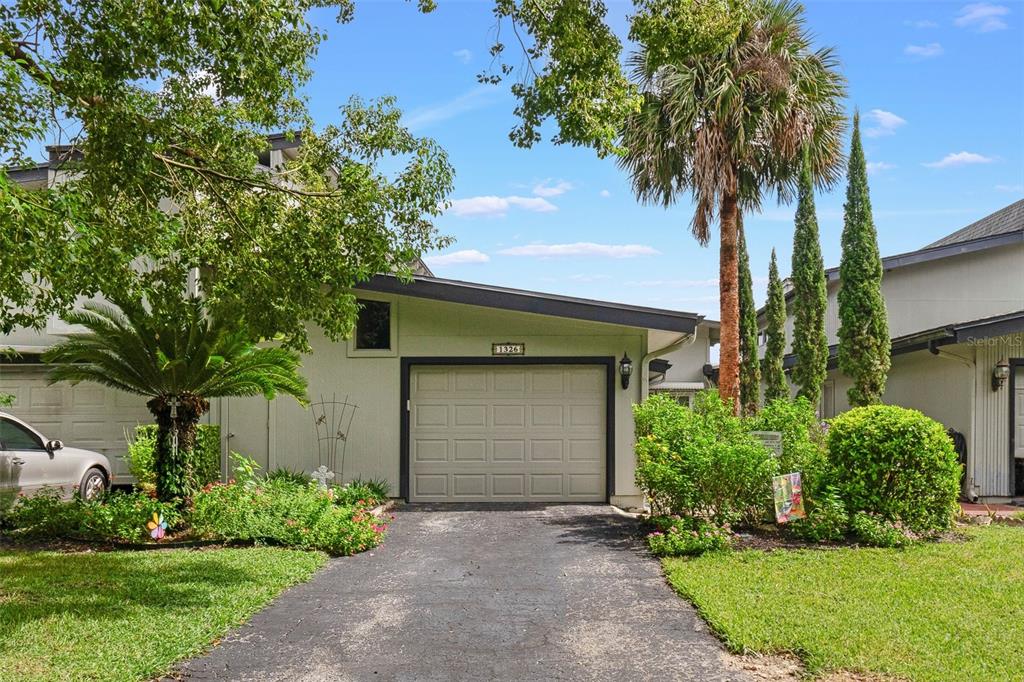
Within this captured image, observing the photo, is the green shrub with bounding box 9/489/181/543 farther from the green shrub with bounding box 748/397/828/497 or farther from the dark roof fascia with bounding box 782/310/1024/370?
the dark roof fascia with bounding box 782/310/1024/370

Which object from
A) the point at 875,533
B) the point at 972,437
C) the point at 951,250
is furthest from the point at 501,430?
the point at 951,250

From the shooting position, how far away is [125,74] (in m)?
7.25

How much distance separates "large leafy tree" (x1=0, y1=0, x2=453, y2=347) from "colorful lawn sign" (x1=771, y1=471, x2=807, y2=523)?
4443 mm

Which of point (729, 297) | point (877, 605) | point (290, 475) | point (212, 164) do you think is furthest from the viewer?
point (729, 297)

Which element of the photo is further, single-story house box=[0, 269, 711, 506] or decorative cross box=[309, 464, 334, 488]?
single-story house box=[0, 269, 711, 506]

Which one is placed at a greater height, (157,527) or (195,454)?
(195,454)

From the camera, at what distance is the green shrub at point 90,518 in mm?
9188

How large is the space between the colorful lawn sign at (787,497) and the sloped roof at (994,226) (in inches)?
439

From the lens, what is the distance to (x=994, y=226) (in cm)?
1988

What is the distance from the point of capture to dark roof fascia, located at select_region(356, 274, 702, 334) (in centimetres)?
1123

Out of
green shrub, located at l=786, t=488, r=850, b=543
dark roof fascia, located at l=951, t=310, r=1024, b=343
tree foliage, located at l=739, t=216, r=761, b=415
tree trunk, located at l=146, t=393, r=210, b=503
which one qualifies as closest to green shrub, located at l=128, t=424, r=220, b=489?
tree trunk, located at l=146, t=393, r=210, b=503

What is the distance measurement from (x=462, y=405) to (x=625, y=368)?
2485 millimetres

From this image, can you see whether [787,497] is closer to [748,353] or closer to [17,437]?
[17,437]

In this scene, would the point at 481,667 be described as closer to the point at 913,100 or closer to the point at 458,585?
the point at 458,585
